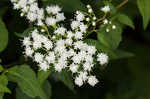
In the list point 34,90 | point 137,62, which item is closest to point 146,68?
point 137,62

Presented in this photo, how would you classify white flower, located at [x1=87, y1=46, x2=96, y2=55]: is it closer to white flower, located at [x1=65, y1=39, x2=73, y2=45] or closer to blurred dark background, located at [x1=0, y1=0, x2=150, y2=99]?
white flower, located at [x1=65, y1=39, x2=73, y2=45]

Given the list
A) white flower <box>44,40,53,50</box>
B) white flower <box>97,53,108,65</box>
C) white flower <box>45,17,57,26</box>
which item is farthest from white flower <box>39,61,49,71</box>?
white flower <box>97,53,108,65</box>

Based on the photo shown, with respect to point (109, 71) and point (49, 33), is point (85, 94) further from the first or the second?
point (49, 33)

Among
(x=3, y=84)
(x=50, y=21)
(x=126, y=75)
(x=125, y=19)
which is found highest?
(x=126, y=75)

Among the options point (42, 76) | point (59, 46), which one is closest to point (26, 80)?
point (42, 76)

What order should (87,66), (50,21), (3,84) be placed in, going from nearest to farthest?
(3,84) < (87,66) < (50,21)

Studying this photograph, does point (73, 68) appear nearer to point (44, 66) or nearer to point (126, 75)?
point (44, 66)
